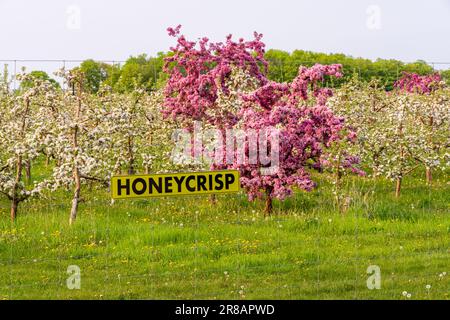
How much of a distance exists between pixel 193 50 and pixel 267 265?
886cm

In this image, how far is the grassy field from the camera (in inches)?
402

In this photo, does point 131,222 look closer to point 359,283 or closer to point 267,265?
point 267,265

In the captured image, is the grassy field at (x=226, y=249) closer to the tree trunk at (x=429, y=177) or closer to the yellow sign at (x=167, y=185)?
the yellow sign at (x=167, y=185)

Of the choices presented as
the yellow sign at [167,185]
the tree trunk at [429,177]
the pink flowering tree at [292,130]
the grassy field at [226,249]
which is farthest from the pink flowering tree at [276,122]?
the yellow sign at [167,185]

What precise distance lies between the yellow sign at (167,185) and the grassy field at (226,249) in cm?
163

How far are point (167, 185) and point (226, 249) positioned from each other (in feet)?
10.9

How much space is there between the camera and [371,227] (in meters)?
13.9

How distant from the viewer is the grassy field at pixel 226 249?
33.5 feet

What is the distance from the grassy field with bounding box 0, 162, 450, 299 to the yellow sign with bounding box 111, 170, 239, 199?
163 cm

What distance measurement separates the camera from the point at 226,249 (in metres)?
12.2

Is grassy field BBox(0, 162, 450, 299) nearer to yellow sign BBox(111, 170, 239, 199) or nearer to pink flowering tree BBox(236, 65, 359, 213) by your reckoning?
pink flowering tree BBox(236, 65, 359, 213)

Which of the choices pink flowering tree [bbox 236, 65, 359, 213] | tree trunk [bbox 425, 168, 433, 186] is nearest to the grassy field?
pink flowering tree [bbox 236, 65, 359, 213]

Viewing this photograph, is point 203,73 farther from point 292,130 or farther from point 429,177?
point 429,177

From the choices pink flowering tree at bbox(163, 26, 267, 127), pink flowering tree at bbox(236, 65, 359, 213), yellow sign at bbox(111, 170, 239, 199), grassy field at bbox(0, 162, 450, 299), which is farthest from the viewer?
pink flowering tree at bbox(163, 26, 267, 127)
